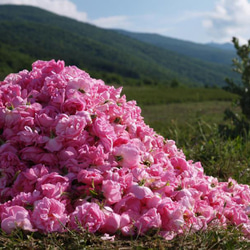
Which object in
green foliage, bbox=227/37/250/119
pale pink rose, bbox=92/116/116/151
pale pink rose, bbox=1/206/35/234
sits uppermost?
green foliage, bbox=227/37/250/119

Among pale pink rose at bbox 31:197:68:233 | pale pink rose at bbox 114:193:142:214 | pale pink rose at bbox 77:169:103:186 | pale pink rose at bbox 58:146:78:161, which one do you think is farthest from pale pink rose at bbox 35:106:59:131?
pale pink rose at bbox 114:193:142:214

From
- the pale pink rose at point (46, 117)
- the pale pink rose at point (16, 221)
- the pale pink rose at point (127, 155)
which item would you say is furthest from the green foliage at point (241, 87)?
the pale pink rose at point (16, 221)

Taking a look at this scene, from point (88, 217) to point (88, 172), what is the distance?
0.36m

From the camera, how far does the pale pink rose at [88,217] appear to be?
2.37 m

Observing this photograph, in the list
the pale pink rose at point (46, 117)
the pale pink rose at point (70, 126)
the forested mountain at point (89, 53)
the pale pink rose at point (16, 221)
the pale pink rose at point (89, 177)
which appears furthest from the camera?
the forested mountain at point (89, 53)

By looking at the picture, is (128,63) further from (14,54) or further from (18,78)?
(18,78)

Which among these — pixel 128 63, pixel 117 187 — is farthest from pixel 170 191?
pixel 128 63

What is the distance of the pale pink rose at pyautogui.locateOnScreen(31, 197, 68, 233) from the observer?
2.37 meters

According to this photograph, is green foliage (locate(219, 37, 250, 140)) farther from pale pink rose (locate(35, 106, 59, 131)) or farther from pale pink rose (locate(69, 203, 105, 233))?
pale pink rose (locate(69, 203, 105, 233))

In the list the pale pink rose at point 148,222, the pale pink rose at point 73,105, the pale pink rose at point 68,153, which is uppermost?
the pale pink rose at point 73,105

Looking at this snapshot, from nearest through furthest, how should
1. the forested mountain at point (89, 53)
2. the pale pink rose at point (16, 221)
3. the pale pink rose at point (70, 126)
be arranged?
the pale pink rose at point (16, 221)
the pale pink rose at point (70, 126)
the forested mountain at point (89, 53)

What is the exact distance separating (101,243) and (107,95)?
1401 millimetres

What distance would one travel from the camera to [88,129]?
292 centimetres

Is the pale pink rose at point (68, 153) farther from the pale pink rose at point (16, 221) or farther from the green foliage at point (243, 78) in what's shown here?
the green foliage at point (243, 78)
